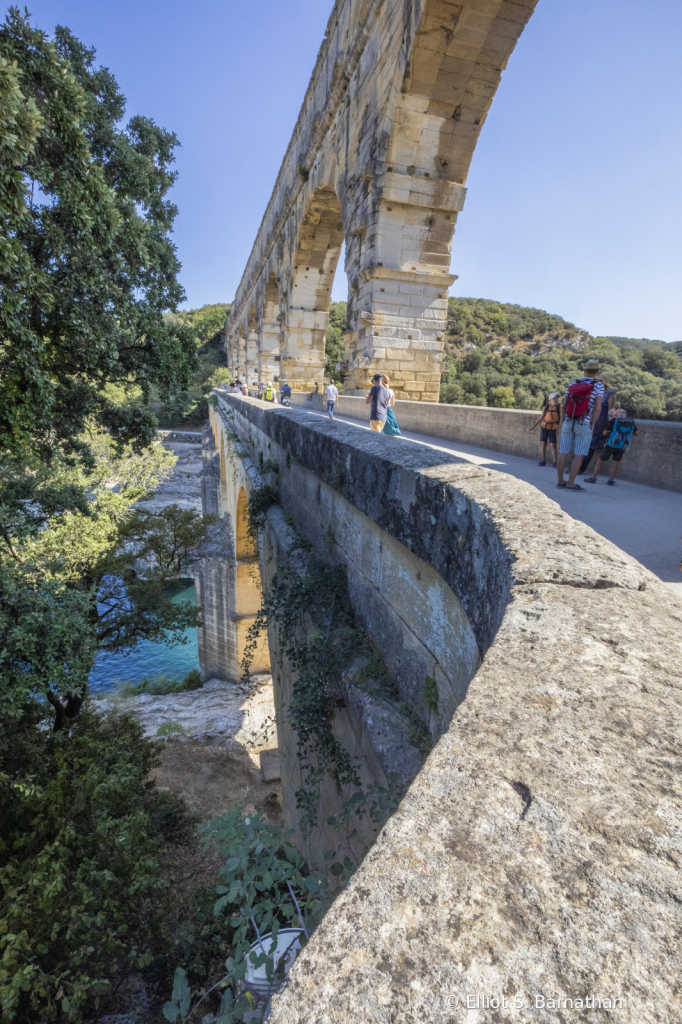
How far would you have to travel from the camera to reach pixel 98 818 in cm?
562

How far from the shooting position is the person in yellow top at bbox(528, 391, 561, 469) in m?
4.34

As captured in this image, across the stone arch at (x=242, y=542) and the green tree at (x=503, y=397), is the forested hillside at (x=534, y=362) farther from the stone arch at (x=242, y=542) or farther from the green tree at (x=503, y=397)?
the stone arch at (x=242, y=542)

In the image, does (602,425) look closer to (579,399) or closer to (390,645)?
(579,399)

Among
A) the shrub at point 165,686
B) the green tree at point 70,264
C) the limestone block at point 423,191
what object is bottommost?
the shrub at point 165,686

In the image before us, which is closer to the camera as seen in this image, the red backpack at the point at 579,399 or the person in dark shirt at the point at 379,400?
the red backpack at the point at 579,399

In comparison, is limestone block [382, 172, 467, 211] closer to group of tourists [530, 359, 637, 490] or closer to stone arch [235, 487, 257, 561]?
group of tourists [530, 359, 637, 490]

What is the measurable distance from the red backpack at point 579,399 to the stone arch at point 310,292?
32.9ft

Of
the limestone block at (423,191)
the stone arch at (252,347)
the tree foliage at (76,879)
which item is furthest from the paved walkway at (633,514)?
the stone arch at (252,347)

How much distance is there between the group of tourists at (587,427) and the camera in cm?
369

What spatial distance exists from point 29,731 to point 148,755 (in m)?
2.02

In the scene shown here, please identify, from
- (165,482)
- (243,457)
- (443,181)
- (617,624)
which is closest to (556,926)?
(617,624)

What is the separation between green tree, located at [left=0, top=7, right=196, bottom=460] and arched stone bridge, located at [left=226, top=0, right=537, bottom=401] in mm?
3012

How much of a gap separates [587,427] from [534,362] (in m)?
34.3

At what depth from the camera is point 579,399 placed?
374cm
